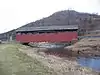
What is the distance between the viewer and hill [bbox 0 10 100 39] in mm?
121062

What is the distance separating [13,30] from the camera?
360 feet

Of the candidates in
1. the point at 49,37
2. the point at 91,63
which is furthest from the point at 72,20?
the point at 91,63

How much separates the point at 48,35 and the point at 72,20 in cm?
6419

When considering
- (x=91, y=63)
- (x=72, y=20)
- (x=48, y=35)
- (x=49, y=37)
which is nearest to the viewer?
(x=91, y=63)

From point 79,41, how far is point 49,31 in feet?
38.8

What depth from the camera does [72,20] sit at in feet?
496

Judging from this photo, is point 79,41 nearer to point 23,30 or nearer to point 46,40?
point 46,40

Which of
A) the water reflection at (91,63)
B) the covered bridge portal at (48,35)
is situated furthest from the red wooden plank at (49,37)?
the water reflection at (91,63)

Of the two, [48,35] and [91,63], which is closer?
[91,63]

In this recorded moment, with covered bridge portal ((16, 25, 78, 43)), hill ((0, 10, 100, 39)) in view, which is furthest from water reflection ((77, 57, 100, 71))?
hill ((0, 10, 100, 39))

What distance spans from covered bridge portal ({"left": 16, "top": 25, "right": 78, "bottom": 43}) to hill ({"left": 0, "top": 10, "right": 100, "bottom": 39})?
57.5 ft

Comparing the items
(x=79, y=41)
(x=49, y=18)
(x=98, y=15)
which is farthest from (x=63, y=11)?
(x=79, y=41)

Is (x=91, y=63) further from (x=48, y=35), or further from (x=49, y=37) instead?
(x=48, y=35)

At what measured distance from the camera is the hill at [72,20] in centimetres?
12106
